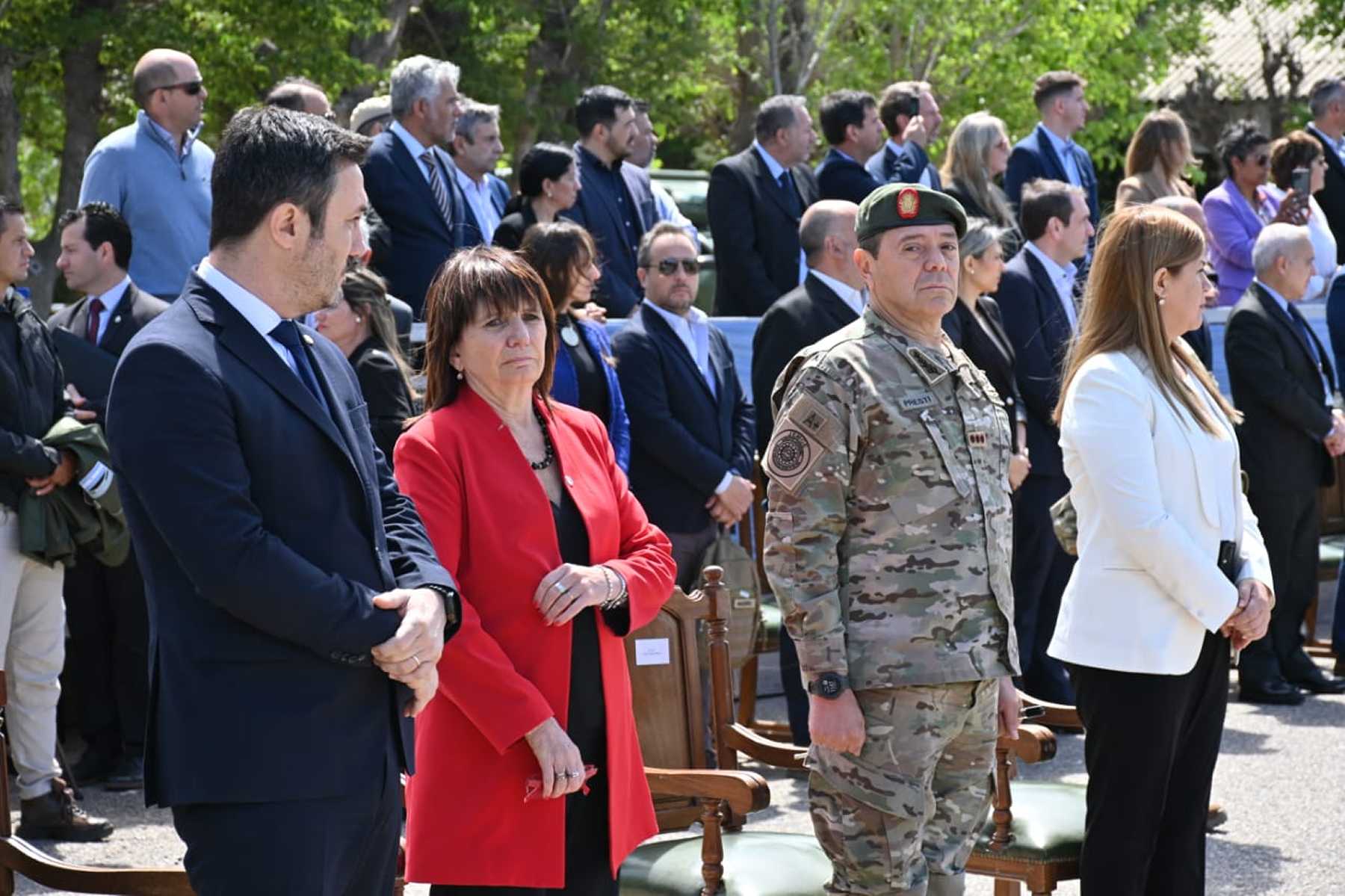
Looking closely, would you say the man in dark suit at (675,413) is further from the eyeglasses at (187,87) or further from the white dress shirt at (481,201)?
the eyeglasses at (187,87)

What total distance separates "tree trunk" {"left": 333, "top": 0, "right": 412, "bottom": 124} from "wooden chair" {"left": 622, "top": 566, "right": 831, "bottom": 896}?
13.6 meters

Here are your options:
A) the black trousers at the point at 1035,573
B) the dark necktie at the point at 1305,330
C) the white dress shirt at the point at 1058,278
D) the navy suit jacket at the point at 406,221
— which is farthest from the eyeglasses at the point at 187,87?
the dark necktie at the point at 1305,330

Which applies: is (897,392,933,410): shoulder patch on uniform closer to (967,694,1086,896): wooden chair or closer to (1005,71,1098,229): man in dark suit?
(967,694,1086,896): wooden chair

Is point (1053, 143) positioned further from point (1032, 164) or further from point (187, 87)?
point (187, 87)

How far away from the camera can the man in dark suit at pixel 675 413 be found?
6.57m

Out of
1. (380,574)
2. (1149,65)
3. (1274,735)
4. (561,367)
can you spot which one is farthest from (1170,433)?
(1149,65)

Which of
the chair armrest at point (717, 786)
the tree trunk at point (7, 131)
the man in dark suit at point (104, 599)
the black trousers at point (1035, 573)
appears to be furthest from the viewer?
the tree trunk at point (7, 131)

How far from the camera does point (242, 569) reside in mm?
2711

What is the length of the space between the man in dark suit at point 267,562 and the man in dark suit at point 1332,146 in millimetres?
10176

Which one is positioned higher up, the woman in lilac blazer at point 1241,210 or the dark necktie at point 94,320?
the woman in lilac blazer at point 1241,210

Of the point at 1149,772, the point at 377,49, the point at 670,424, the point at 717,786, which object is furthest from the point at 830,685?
the point at 377,49

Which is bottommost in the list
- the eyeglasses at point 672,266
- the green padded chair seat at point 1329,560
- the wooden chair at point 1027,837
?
the wooden chair at point 1027,837

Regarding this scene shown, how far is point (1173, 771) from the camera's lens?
4324mm

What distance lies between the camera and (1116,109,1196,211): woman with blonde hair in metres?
9.34
